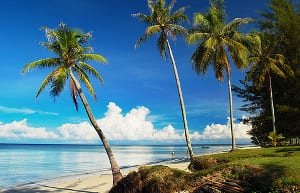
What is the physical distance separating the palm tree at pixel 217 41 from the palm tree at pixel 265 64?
5.97 metres

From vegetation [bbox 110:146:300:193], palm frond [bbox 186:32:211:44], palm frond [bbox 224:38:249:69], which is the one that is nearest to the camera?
vegetation [bbox 110:146:300:193]

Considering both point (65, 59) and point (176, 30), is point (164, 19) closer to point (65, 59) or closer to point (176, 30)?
point (176, 30)

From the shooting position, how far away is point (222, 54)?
99.7ft

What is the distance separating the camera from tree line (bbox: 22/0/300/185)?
21.8 meters

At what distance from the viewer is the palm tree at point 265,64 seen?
118ft

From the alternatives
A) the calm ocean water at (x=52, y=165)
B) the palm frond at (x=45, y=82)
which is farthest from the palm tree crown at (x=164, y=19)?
the calm ocean water at (x=52, y=165)

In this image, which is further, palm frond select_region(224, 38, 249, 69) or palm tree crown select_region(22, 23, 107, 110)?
palm frond select_region(224, 38, 249, 69)

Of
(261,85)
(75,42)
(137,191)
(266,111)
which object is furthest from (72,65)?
(266,111)

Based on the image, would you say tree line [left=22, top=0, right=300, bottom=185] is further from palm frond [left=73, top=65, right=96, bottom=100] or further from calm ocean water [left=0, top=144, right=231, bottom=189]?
calm ocean water [left=0, top=144, right=231, bottom=189]

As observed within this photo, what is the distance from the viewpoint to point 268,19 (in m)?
41.5

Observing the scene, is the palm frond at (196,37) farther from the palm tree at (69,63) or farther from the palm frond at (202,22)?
the palm tree at (69,63)

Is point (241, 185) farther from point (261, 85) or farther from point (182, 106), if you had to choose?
point (261, 85)

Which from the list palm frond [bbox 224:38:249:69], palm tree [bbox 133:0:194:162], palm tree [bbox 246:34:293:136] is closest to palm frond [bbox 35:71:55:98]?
palm tree [bbox 133:0:194:162]

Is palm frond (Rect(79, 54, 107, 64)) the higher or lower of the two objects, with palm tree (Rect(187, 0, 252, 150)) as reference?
lower
